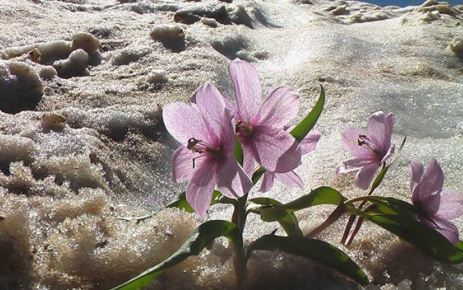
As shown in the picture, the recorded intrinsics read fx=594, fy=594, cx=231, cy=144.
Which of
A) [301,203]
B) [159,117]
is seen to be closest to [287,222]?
[301,203]

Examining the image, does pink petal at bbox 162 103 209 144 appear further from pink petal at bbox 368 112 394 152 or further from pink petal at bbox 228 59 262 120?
pink petal at bbox 368 112 394 152

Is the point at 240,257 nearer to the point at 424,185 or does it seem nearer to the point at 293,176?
the point at 293,176

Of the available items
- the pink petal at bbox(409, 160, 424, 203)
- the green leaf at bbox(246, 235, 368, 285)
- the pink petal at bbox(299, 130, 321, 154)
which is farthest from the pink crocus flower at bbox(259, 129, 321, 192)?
the pink petal at bbox(409, 160, 424, 203)

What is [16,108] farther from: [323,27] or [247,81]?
[323,27]

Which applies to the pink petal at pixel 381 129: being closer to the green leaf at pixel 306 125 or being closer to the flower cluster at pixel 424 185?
the flower cluster at pixel 424 185

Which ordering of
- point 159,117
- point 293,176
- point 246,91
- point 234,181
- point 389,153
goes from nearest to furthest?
point 234,181
point 246,91
point 293,176
point 389,153
point 159,117

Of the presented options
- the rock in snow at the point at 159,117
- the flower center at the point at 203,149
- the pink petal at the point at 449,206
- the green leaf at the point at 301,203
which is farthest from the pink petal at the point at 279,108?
the pink petal at the point at 449,206

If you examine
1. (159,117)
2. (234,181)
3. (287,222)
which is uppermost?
(234,181)
